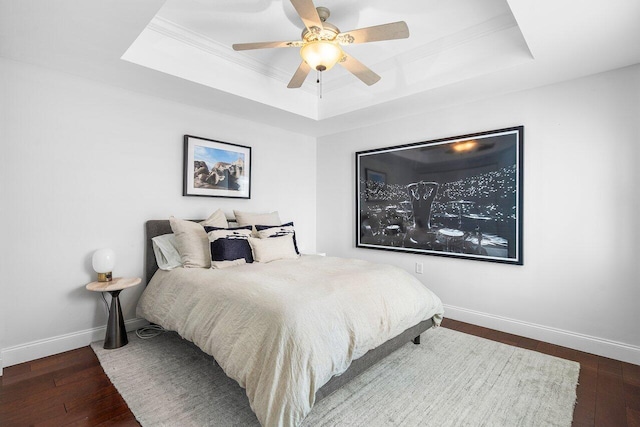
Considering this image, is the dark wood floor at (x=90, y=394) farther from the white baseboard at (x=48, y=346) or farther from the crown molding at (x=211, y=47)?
the crown molding at (x=211, y=47)

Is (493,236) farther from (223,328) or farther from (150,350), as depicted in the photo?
(150,350)

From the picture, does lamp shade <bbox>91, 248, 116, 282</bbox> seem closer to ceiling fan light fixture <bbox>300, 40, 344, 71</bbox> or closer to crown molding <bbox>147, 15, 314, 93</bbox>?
crown molding <bbox>147, 15, 314, 93</bbox>

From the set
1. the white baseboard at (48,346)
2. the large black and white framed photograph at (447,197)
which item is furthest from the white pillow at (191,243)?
the large black and white framed photograph at (447,197)

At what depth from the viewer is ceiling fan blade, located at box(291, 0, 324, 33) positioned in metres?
1.77

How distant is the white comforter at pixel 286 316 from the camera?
1564 mm

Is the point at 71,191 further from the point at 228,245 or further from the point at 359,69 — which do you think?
the point at 359,69

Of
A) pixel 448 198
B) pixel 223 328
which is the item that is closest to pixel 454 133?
pixel 448 198

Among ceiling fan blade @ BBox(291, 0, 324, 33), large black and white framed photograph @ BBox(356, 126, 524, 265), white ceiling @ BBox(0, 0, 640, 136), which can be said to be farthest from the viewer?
large black and white framed photograph @ BBox(356, 126, 524, 265)

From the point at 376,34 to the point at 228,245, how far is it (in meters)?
2.10

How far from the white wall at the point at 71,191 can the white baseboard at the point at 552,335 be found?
3.21 meters

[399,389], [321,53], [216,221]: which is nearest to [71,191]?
[216,221]

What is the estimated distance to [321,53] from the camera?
2158 millimetres

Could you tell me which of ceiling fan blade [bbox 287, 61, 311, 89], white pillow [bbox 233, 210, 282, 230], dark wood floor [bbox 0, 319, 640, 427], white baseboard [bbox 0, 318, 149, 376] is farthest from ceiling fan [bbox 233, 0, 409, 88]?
white baseboard [bbox 0, 318, 149, 376]

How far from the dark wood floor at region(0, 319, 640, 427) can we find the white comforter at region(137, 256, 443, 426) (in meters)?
0.55
